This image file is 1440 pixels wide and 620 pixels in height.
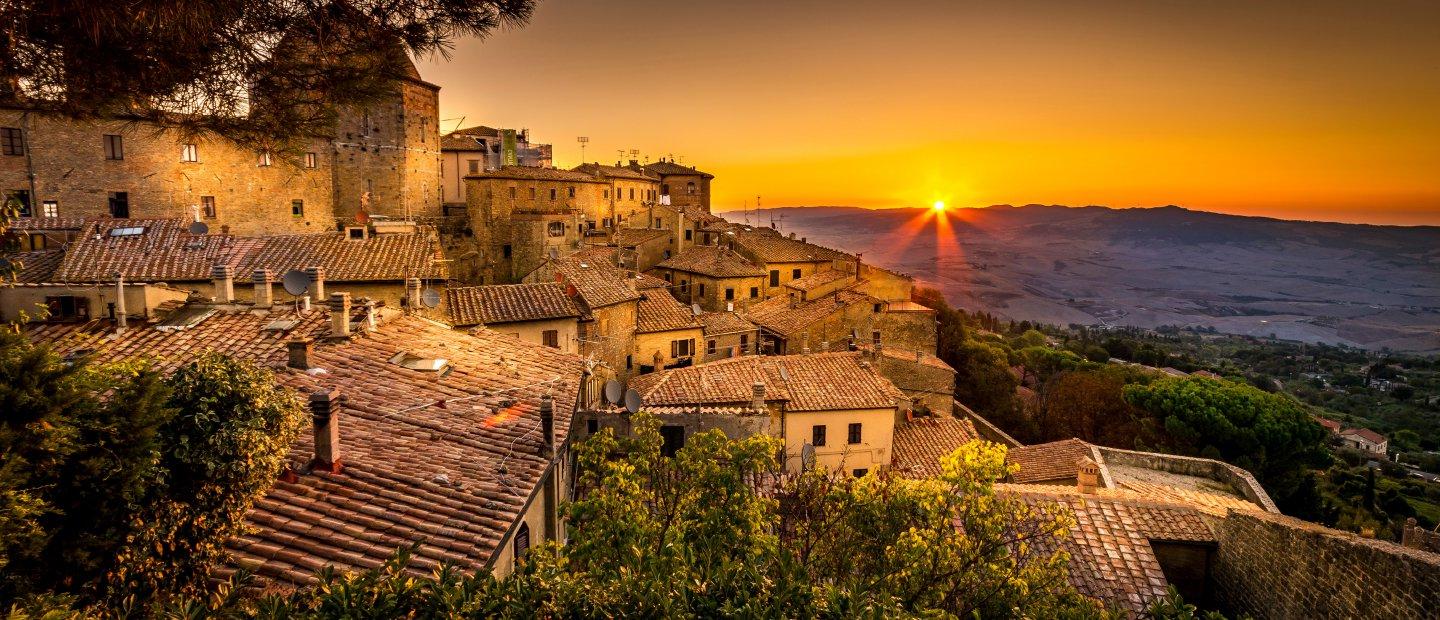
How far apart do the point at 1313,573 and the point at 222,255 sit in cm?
2976

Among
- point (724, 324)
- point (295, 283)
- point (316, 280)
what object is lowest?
point (724, 324)

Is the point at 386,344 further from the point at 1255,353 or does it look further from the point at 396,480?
the point at 1255,353

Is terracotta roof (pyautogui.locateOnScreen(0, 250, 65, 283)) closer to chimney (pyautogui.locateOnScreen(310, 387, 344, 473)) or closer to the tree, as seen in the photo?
the tree

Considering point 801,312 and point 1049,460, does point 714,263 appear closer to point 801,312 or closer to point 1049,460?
point 801,312

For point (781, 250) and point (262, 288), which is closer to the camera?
point (262, 288)

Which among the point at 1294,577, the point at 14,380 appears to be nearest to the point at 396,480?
the point at 14,380

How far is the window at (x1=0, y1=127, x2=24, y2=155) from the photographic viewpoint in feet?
100

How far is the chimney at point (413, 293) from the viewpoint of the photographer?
67.5ft

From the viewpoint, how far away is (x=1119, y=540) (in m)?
12.4

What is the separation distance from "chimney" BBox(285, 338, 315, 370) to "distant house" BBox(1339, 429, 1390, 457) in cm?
8339

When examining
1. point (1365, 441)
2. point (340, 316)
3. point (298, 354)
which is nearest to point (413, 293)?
point (340, 316)

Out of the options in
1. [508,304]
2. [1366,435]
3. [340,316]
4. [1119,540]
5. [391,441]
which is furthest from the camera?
[1366,435]

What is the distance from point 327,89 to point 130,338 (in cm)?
649

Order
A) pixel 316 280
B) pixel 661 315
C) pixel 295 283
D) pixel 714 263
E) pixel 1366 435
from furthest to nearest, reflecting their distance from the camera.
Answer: pixel 1366 435 < pixel 714 263 < pixel 661 315 < pixel 316 280 < pixel 295 283
